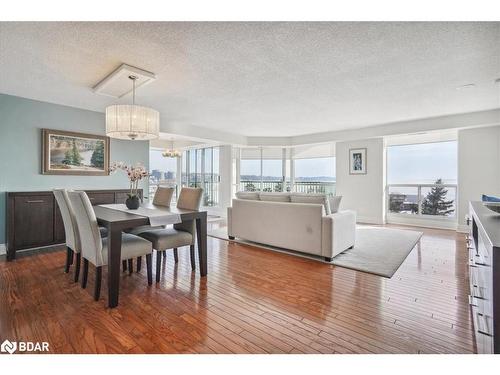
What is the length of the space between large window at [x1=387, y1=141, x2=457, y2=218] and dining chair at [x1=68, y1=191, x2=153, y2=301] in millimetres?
6053

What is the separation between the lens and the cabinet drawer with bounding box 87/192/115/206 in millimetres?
4018

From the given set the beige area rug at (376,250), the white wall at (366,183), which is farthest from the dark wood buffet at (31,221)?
the white wall at (366,183)

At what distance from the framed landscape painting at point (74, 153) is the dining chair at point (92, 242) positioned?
2212mm

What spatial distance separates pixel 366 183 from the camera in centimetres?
634

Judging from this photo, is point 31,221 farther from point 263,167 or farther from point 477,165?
point 477,165

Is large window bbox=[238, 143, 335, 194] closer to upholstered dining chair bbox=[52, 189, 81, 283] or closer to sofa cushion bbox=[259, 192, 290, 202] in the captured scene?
sofa cushion bbox=[259, 192, 290, 202]

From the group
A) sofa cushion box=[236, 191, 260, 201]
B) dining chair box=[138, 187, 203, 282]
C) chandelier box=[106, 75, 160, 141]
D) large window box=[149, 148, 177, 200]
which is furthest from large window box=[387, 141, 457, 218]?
large window box=[149, 148, 177, 200]

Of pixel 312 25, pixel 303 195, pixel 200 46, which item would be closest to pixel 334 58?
pixel 312 25

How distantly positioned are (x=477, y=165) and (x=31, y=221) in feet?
25.0

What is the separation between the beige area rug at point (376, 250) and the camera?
10.0 ft

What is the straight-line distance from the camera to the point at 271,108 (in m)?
4.41

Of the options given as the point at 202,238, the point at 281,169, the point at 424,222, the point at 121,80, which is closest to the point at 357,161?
the point at 424,222

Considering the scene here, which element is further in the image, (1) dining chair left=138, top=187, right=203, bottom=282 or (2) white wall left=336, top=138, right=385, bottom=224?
(2) white wall left=336, top=138, right=385, bottom=224

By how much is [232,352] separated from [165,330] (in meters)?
0.54
